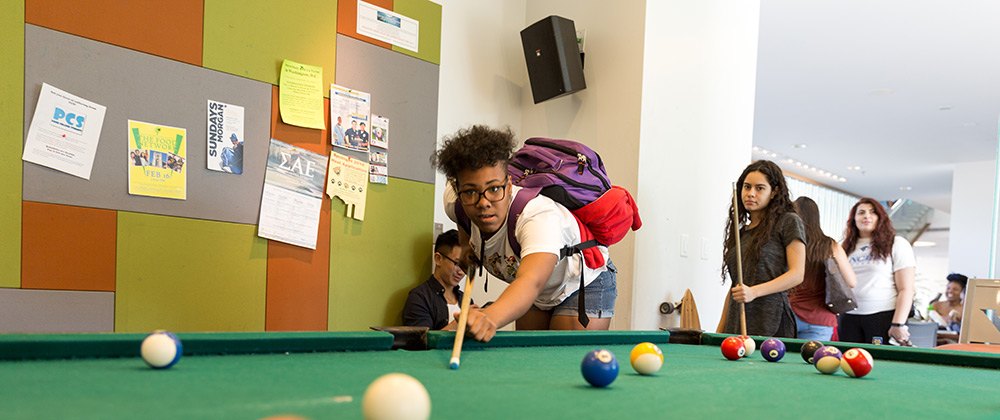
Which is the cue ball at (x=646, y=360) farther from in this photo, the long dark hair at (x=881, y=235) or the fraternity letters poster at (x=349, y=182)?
the long dark hair at (x=881, y=235)

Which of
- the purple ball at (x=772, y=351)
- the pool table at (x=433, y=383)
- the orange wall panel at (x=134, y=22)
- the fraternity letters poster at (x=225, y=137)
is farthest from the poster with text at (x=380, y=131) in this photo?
the purple ball at (x=772, y=351)

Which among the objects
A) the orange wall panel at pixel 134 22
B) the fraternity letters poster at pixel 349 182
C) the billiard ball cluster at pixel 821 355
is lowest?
the billiard ball cluster at pixel 821 355

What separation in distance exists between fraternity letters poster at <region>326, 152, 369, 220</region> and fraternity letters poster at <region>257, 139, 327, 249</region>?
45 millimetres

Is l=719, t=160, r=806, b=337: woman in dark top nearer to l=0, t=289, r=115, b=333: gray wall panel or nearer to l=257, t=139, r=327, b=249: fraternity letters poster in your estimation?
l=257, t=139, r=327, b=249: fraternity letters poster

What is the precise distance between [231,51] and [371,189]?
0.83 meters

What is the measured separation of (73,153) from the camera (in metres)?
2.67

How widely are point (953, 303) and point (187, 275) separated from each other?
764 centimetres

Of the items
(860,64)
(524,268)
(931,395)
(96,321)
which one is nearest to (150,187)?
(96,321)

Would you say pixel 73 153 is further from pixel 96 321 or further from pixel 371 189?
pixel 371 189

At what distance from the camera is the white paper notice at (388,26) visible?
140 inches

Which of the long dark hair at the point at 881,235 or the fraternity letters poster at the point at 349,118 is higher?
the fraternity letters poster at the point at 349,118

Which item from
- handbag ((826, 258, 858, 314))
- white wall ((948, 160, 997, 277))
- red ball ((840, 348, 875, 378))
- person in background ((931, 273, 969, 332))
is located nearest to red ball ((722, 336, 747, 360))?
red ball ((840, 348, 875, 378))

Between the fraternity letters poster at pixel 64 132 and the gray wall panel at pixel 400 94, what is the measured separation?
985mm

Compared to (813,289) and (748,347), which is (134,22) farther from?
(813,289)
